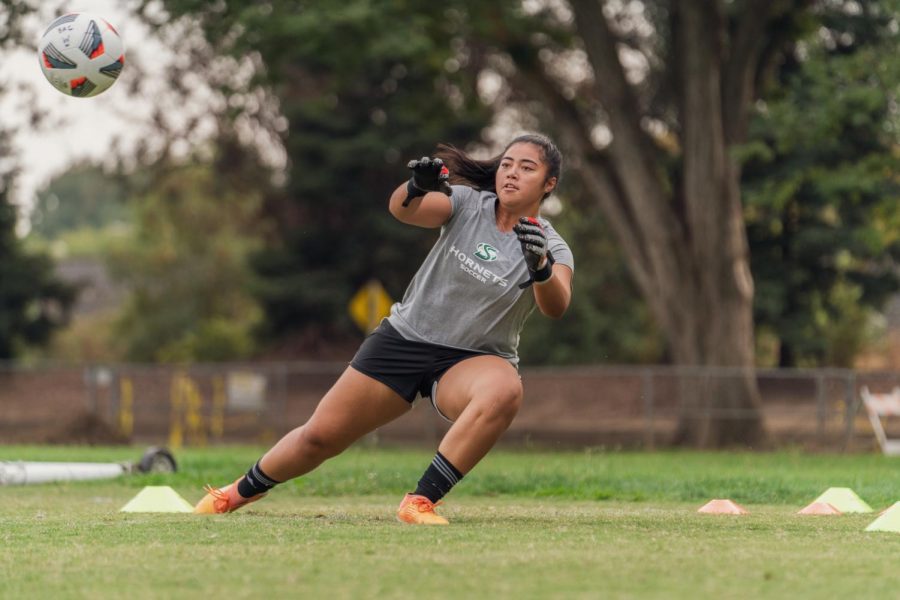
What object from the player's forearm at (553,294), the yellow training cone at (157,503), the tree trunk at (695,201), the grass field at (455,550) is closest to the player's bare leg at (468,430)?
the grass field at (455,550)

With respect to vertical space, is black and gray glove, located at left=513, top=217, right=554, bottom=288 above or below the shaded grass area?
above

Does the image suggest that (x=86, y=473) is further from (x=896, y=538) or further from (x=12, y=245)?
(x=12, y=245)

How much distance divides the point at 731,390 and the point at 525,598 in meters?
19.7

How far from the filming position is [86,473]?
501 inches

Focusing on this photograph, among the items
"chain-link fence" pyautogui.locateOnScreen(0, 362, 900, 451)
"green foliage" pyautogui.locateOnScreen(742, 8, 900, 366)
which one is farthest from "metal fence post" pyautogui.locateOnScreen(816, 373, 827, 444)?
"green foliage" pyautogui.locateOnScreen(742, 8, 900, 366)

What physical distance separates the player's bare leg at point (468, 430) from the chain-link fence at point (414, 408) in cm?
1647

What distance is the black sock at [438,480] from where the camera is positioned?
296 inches

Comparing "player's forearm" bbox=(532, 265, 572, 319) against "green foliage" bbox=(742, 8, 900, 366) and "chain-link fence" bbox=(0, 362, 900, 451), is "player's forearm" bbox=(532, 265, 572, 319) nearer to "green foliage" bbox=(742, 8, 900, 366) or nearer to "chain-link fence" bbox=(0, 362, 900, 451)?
"green foliage" bbox=(742, 8, 900, 366)

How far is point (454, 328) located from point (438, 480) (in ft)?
2.72

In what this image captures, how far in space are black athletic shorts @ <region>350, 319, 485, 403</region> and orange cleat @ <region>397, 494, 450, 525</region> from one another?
24.6 inches

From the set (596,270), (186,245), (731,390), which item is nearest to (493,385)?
(731,390)

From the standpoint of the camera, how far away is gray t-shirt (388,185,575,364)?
7699mm

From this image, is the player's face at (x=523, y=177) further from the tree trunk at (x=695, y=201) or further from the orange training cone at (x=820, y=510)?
the tree trunk at (x=695, y=201)

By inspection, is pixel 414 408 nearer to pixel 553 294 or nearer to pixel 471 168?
pixel 471 168
